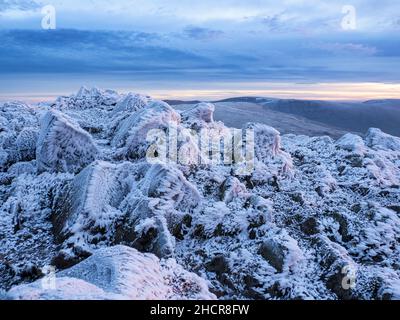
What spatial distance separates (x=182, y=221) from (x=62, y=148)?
548 cm

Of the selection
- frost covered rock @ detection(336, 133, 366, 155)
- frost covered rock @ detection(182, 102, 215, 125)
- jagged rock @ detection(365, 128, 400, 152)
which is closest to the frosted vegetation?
frost covered rock @ detection(182, 102, 215, 125)

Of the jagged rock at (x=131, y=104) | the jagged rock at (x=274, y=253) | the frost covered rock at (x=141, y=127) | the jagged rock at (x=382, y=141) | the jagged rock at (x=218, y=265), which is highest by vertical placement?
the jagged rock at (x=131, y=104)

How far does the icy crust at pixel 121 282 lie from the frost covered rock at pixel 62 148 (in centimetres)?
595

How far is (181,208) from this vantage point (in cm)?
1158

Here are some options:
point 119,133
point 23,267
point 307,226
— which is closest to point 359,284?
point 307,226

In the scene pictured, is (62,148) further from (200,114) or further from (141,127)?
(200,114)

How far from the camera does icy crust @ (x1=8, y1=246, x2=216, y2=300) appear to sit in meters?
6.21

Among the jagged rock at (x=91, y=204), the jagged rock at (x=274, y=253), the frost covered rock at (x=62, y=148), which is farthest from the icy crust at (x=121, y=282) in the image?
the frost covered rock at (x=62, y=148)

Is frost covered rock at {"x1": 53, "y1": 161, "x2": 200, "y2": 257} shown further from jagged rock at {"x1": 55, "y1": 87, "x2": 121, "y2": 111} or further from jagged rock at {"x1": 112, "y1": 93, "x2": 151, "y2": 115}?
jagged rock at {"x1": 55, "y1": 87, "x2": 121, "y2": 111}

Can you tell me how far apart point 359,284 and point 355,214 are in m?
3.61

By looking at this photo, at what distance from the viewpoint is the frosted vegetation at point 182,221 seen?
8711mm

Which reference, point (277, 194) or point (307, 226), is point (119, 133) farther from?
point (307, 226)

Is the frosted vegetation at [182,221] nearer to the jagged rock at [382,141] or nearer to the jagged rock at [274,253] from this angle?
the jagged rock at [274,253]
